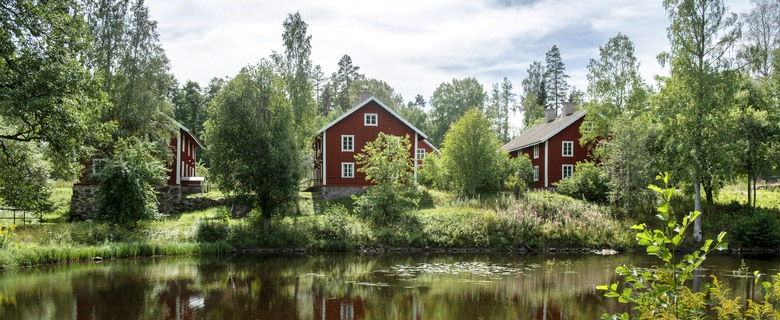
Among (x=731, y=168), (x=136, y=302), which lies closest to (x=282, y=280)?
(x=136, y=302)

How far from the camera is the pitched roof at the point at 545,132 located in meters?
40.6

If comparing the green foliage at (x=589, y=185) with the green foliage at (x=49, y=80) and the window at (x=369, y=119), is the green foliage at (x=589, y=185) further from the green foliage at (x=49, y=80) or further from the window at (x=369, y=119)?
the green foliage at (x=49, y=80)

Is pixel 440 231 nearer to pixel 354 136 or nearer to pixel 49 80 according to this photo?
pixel 354 136

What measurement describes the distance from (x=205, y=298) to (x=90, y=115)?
7.19m

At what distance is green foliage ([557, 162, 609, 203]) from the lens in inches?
1341

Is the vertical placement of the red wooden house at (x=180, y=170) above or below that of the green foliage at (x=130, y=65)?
below

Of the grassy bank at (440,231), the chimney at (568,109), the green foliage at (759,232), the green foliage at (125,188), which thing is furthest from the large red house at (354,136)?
the green foliage at (759,232)

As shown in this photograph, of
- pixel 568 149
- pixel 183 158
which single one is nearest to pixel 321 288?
pixel 183 158

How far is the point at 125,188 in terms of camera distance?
24047 millimetres

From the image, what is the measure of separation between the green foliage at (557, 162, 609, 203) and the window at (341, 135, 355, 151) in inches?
595

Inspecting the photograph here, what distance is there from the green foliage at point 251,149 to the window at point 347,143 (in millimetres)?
11472

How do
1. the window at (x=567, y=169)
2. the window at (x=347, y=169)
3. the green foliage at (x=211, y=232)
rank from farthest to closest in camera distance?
1. the window at (x=567, y=169)
2. the window at (x=347, y=169)
3. the green foliage at (x=211, y=232)

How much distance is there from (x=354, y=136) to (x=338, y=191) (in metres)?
4.13

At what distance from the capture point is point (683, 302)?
12.3ft
